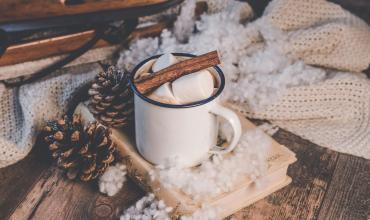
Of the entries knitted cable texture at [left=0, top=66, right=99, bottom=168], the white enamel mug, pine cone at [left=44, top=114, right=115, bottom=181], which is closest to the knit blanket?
knitted cable texture at [left=0, top=66, right=99, bottom=168]

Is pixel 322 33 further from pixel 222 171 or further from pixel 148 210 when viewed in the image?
pixel 148 210

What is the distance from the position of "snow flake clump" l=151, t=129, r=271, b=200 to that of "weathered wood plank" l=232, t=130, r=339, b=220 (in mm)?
58

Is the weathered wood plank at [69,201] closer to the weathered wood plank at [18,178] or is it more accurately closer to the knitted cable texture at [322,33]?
the weathered wood plank at [18,178]

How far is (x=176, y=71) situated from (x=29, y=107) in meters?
0.33

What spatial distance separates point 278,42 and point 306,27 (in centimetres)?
9

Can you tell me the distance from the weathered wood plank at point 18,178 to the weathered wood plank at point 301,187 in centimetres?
35

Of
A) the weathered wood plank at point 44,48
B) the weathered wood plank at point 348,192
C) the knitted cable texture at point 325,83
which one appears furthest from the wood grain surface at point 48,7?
the weathered wood plank at point 348,192

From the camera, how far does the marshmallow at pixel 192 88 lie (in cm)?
68

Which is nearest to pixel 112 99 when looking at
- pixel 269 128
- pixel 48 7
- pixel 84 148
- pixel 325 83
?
pixel 84 148

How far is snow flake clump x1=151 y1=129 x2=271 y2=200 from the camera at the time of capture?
71 cm

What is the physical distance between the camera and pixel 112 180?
30.5 inches

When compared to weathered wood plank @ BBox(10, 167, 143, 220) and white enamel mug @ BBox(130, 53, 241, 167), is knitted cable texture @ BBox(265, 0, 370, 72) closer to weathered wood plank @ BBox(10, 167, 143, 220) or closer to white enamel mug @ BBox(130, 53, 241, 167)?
white enamel mug @ BBox(130, 53, 241, 167)

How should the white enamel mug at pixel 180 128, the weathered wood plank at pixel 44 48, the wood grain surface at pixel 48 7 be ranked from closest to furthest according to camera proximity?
the white enamel mug at pixel 180 128 → the wood grain surface at pixel 48 7 → the weathered wood plank at pixel 44 48

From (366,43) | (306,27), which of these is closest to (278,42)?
(306,27)
